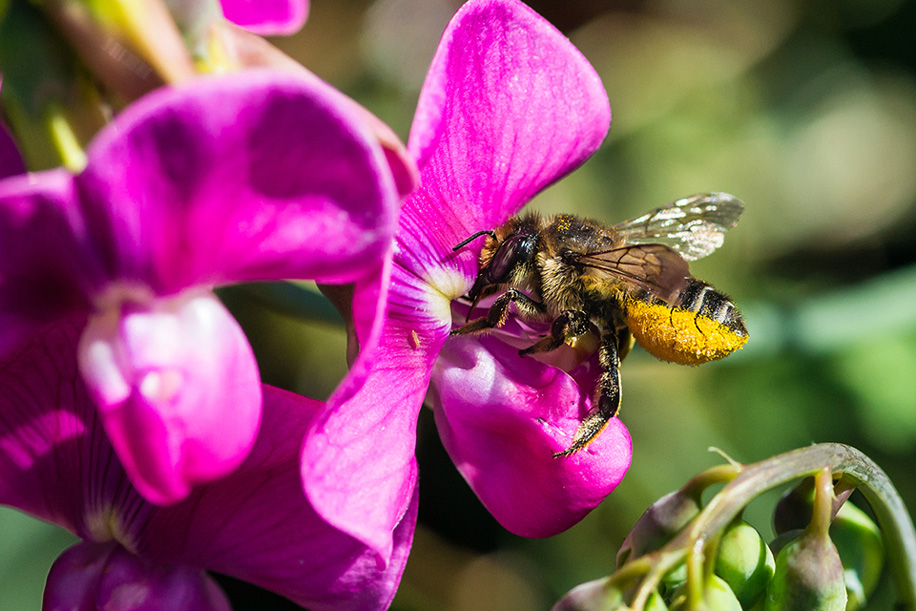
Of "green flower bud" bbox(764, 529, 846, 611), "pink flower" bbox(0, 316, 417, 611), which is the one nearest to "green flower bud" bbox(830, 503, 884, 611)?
"green flower bud" bbox(764, 529, 846, 611)

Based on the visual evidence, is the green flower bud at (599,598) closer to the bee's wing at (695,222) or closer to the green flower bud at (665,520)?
the green flower bud at (665,520)

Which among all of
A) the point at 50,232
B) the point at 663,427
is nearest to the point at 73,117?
the point at 50,232

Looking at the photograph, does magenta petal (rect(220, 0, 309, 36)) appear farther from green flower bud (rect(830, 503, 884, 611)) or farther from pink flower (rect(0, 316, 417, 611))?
green flower bud (rect(830, 503, 884, 611))

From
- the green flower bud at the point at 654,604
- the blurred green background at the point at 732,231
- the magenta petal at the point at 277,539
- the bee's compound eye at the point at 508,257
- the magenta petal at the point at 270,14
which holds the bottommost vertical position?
the blurred green background at the point at 732,231

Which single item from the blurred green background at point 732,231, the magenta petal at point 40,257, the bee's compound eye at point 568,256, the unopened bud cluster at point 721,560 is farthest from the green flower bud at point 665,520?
the blurred green background at point 732,231

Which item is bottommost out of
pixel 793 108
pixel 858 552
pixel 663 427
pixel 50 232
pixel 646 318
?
pixel 663 427

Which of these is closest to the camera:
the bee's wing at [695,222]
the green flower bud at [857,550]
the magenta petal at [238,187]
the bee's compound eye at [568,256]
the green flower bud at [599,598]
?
the magenta petal at [238,187]

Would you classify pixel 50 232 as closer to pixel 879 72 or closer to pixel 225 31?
pixel 225 31
